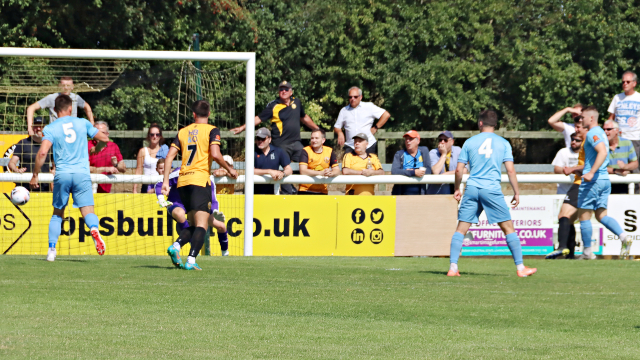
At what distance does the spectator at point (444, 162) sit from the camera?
45.2 feet

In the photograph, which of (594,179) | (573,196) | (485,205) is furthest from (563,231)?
(485,205)

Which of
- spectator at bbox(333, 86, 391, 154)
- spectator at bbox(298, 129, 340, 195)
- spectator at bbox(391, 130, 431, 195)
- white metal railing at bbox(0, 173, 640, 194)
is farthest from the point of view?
spectator at bbox(333, 86, 391, 154)

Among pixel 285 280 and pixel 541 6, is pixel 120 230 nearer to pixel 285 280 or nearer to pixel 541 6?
pixel 285 280

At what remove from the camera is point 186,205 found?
32.7 ft

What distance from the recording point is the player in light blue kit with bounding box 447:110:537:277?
394 inches

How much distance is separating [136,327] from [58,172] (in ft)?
16.0

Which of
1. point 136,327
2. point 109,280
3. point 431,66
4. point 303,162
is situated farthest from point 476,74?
point 136,327

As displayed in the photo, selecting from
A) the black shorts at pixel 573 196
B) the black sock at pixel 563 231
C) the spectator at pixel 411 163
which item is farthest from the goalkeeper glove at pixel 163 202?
the black shorts at pixel 573 196

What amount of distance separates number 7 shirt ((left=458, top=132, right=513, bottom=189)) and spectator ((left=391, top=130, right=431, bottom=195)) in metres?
3.40

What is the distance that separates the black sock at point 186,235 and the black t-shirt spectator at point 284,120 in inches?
158

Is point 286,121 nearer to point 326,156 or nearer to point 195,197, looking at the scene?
point 326,156

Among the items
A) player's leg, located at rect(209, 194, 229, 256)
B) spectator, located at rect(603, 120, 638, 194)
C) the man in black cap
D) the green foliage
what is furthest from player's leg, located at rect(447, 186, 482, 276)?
the green foliage

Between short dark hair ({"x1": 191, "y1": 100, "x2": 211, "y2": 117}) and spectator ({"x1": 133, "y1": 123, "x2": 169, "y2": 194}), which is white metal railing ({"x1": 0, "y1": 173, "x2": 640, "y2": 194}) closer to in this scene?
spectator ({"x1": 133, "y1": 123, "x2": 169, "y2": 194})

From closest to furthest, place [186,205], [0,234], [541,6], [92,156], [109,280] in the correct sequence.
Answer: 1. [109,280]
2. [186,205]
3. [0,234]
4. [92,156]
5. [541,6]
